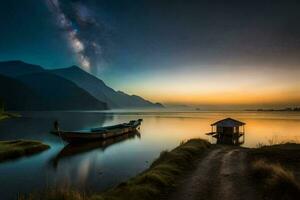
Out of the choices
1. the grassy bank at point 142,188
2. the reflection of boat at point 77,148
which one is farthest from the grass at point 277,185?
the reflection of boat at point 77,148

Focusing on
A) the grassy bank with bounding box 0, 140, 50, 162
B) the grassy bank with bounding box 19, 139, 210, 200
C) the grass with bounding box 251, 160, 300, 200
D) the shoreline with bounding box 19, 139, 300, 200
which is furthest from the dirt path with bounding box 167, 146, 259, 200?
the grassy bank with bounding box 0, 140, 50, 162

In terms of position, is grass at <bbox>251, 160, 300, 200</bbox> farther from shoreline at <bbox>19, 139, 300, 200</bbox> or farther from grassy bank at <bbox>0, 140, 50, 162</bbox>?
grassy bank at <bbox>0, 140, 50, 162</bbox>

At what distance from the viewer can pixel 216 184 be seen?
1402 centimetres

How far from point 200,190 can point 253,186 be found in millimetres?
2935

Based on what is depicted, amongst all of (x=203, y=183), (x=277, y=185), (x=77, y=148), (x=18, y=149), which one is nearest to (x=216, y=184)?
(x=203, y=183)

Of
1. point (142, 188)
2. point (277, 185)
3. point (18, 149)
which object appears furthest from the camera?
point (18, 149)

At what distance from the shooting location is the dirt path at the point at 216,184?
479 inches

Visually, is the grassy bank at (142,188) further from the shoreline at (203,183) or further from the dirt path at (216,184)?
the dirt path at (216,184)

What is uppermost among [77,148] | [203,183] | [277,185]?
[277,185]

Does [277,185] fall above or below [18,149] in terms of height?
above

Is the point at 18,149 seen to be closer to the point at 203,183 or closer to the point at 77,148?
the point at 77,148

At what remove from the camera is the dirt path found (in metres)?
12.2

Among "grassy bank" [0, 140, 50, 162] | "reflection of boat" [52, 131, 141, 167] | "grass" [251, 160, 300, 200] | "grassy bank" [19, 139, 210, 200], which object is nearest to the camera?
"grass" [251, 160, 300, 200]

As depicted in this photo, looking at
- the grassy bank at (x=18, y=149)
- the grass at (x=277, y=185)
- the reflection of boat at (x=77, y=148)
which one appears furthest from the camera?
the reflection of boat at (x=77, y=148)
